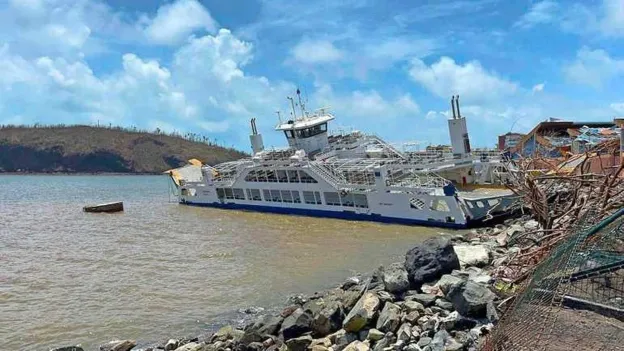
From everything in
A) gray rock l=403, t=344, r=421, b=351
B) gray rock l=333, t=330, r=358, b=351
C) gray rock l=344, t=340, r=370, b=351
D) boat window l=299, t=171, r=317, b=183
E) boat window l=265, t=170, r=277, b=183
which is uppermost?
Result: boat window l=265, t=170, r=277, b=183

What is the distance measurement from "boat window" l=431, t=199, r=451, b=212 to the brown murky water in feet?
3.88

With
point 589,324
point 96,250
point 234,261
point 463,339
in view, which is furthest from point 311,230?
point 589,324

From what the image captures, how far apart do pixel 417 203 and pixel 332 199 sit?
20.4 feet

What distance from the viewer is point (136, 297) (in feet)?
47.7

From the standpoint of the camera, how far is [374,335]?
26.6 feet

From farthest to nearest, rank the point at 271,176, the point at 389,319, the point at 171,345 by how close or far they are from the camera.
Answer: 1. the point at 271,176
2. the point at 171,345
3. the point at 389,319

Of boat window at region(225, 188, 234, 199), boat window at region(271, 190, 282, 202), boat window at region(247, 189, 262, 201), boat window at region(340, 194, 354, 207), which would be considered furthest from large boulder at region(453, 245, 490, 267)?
boat window at region(225, 188, 234, 199)

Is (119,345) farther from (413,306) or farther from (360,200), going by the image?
(360,200)

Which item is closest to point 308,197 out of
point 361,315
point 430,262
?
point 430,262

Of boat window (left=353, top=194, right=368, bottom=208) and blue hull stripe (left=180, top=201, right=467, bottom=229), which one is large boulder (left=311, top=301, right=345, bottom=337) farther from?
boat window (left=353, top=194, right=368, bottom=208)

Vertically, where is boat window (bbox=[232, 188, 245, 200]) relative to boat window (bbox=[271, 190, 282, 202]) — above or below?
above

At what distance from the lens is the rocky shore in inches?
300

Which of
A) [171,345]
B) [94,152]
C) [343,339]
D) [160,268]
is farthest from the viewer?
[94,152]

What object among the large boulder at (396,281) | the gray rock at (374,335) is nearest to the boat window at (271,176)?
the large boulder at (396,281)
